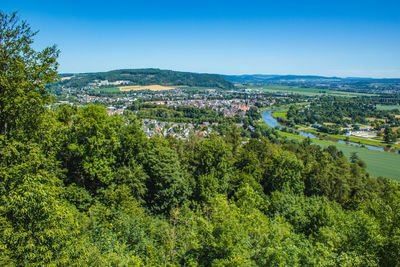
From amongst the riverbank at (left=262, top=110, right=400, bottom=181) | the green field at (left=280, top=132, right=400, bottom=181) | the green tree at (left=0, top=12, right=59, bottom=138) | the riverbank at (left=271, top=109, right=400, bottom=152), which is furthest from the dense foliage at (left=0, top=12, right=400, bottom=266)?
the riverbank at (left=271, top=109, right=400, bottom=152)

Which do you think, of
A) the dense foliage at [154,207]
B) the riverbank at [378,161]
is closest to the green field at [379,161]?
the riverbank at [378,161]

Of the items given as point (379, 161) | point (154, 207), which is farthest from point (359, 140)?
point (154, 207)

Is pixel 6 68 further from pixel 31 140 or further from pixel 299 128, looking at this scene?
pixel 299 128

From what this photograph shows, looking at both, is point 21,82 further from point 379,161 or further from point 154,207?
point 379,161

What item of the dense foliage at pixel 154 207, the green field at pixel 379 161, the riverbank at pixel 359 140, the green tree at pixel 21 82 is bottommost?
the green field at pixel 379 161

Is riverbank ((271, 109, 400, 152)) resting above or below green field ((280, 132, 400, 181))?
above

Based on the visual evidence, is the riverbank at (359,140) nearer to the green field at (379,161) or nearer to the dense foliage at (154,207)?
the green field at (379,161)

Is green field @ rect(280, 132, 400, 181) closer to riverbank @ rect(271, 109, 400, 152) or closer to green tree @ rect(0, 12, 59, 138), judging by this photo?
riverbank @ rect(271, 109, 400, 152)

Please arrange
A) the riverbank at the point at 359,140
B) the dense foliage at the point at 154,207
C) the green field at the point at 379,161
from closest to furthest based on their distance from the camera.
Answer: the dense foliage at the point at 154,207 < the green field at the point at 379,161 < the riverbank at the point at 359,140

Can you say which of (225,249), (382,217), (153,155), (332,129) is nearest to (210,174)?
(153,155)
